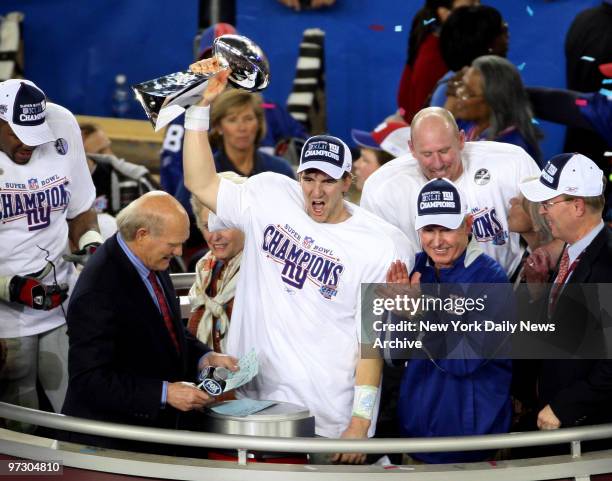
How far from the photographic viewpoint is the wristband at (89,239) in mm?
5242

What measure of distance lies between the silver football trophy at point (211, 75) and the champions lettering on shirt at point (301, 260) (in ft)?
1.90

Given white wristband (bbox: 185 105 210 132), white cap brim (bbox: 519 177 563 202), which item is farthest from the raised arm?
white cap brim (bbox: 519 177 563 202)

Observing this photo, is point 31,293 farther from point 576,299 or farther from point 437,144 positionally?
point 576,299

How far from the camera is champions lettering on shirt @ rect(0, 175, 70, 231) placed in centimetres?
497

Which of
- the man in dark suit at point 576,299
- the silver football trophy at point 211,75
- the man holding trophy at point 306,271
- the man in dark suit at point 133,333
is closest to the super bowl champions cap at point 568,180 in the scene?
the man in dark suit at point 576,299

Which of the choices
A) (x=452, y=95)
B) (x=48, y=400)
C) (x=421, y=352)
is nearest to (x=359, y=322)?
(x=421, y=352)

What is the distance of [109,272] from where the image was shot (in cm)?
421

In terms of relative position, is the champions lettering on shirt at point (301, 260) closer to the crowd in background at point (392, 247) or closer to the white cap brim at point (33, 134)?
the crowd in background at point (392, 247)

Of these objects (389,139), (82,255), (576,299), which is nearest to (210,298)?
(82,255)

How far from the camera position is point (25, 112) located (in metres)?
4.91

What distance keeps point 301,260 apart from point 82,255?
1.17m

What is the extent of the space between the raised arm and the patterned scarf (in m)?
0.41

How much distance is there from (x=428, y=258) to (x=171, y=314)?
1.00 meters

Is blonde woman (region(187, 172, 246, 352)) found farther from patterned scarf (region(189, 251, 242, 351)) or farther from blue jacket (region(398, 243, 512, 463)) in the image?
blue jacket (region(398, 243, 512, 463))
